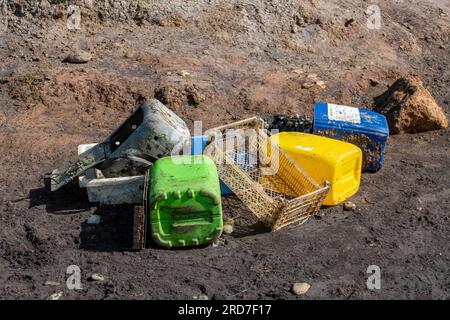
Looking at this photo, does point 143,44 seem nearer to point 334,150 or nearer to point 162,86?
point 162,86

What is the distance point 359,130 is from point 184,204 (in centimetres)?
260

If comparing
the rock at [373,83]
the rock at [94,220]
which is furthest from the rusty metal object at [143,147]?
the rock at [373,83]

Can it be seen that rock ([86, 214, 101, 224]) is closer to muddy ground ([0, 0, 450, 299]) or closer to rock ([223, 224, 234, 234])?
muddy ground ([0, 0, 450, 299])

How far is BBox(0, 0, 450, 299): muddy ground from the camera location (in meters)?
6.18

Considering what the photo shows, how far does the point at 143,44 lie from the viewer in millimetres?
10234

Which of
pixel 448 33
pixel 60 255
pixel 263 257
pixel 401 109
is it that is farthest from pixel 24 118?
pixel 448 33

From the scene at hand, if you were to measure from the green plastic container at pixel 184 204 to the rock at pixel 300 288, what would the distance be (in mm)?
918

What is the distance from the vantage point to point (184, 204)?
6.25 m

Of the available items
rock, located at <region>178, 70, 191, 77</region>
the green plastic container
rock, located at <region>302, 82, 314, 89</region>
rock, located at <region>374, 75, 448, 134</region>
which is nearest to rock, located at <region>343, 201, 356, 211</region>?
the green plastic container

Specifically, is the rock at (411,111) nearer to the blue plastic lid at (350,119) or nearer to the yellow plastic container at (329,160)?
the blue plastic lid at (350,119)

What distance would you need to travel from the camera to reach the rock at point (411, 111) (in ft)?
29.1

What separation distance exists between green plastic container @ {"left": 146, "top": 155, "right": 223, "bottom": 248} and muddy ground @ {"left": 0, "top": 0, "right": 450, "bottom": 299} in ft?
0.64
